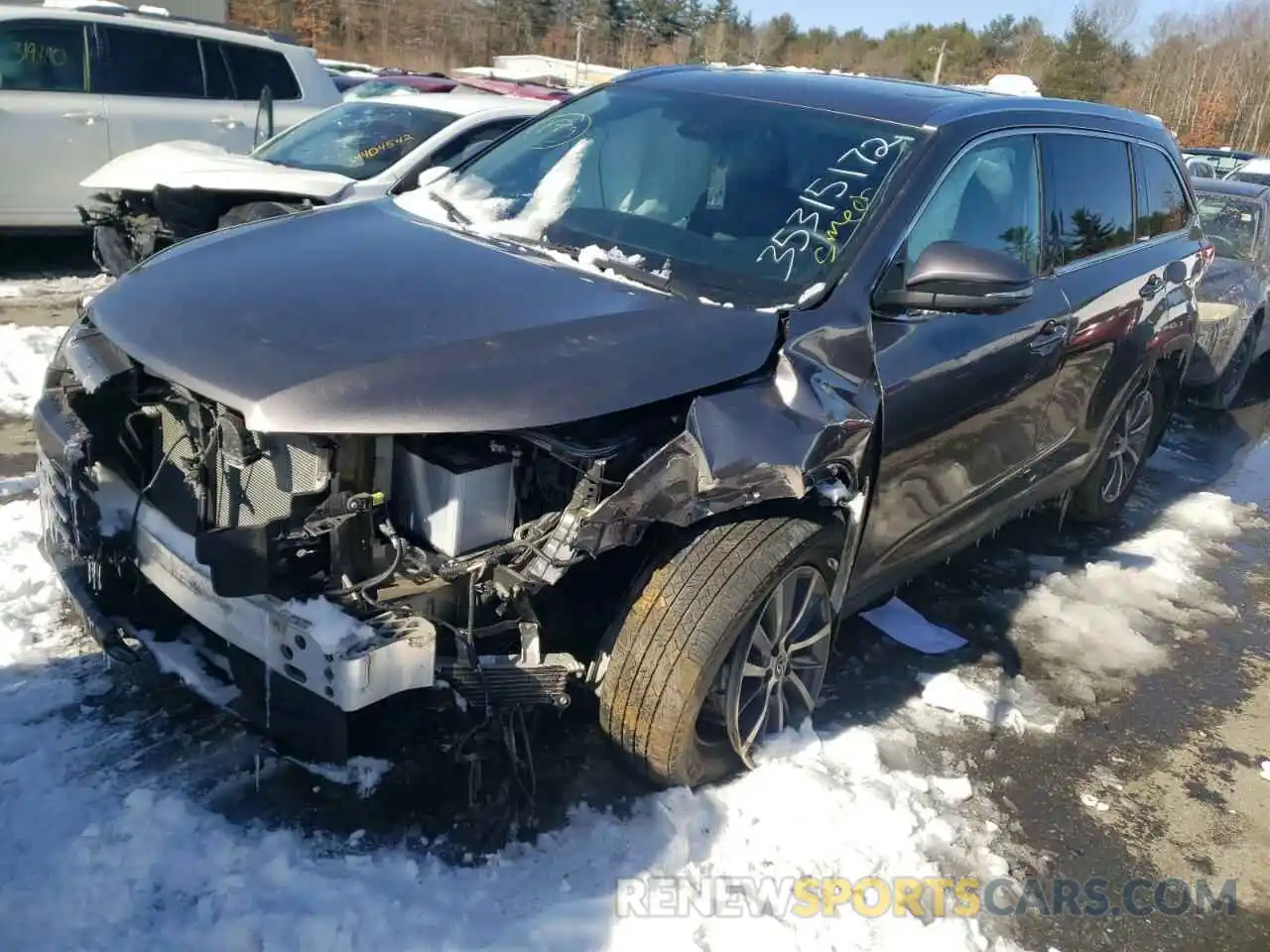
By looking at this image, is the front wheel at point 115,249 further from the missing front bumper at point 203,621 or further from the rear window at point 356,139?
the missing front bumper at point 203,621

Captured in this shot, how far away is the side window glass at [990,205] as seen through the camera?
10.8ft

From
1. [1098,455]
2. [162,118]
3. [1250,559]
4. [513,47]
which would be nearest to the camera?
[1098,455]

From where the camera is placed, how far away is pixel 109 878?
2430 mm

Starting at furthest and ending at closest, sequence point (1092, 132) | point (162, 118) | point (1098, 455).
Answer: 1. point (162, 118)
2. point (1098, 455)
3. point (1092, 132)

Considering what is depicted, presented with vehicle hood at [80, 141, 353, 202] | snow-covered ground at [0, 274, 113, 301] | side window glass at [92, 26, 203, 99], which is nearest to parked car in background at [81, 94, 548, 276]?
vehicle hood at [80, 141, 353, 202]

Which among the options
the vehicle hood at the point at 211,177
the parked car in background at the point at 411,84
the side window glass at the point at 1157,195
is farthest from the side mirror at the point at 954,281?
the parked car in background at the point at 411,84

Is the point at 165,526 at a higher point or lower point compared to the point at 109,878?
higher

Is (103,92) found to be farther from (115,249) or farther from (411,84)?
(411,84)

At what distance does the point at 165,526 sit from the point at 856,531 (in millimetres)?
1886

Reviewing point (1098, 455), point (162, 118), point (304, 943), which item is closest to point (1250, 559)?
point (1098, 455)

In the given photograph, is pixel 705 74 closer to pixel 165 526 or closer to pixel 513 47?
pixel 165 526

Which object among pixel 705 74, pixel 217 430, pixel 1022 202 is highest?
pixel 705 74

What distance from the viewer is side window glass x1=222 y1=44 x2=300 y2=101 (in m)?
8.66

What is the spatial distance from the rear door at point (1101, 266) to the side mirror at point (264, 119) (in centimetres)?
525
